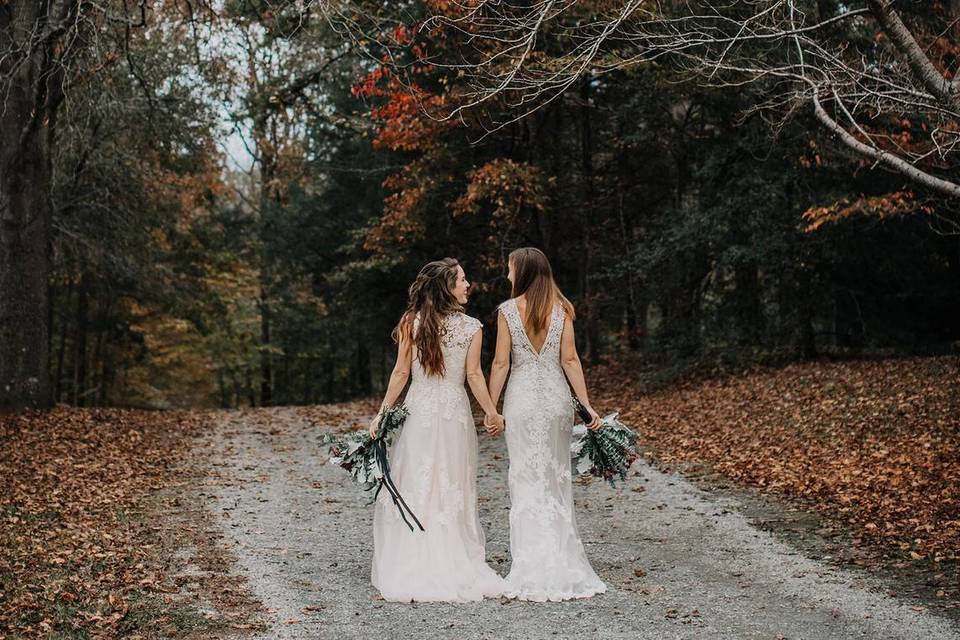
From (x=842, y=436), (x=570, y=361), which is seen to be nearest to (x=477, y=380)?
(x=570, y=361)

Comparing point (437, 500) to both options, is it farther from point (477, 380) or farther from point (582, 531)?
point (582, 531)

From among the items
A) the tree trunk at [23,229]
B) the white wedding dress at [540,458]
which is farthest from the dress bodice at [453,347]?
the tree trunk at [23,229]

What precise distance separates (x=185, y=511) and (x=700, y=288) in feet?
42.5

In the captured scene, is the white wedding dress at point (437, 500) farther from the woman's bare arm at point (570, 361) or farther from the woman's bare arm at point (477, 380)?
the woman's bare arm at point (570, 361)

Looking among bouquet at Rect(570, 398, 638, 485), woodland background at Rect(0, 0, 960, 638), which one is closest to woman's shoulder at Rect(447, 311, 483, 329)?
bouquet at Rect(570, 398, 638, 485)

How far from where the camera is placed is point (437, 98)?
1548 centimetres

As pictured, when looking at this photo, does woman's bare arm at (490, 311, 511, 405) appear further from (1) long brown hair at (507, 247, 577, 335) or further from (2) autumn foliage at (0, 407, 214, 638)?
(2) autumn foliage at (0, 407, 214, 638)

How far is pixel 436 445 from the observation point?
686cm

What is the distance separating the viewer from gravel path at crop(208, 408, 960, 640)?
5.71 meters

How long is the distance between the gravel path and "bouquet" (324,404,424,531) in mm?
786

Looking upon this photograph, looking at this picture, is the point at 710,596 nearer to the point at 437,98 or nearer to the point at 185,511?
the point at 185,511

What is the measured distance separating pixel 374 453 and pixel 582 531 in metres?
2.94

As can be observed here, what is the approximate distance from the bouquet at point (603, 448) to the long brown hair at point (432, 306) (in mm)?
1168

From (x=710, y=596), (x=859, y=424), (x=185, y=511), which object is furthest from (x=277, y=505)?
(x=859, y=424)
